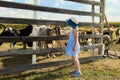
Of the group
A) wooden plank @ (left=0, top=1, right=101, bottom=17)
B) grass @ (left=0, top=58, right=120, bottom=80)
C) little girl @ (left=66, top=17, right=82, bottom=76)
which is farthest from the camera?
little girl @ (left=66, top=17, right=82, bottom=76)

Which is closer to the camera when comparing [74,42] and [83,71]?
[74,42]

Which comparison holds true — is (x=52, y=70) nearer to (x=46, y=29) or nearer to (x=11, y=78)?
(x=11, y=78)

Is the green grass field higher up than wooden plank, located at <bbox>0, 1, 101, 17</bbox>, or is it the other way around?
wooden plank, located at <bbox>0, 1, 101, 17</bbox>

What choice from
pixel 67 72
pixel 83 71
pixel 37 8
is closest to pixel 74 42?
pixel 67 72

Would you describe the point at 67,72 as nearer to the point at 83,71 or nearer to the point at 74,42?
the point at 83,71

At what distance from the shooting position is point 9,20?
22.7 ft

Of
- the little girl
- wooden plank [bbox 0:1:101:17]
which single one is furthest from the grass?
wooden plank [bbox 0:1:101:17]

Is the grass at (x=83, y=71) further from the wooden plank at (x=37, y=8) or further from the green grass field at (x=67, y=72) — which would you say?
the wooden plank at (x=37, y=8)

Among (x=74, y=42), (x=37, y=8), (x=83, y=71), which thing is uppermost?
(x=37, y=8)

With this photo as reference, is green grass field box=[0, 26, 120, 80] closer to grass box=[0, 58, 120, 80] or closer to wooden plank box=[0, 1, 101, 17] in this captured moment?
grass box=[0, 58, 120, 80]

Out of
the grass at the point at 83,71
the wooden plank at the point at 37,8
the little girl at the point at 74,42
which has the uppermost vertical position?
the wooden plank at the point at 37,8

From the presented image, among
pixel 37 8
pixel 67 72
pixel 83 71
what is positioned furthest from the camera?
pixel 83 71

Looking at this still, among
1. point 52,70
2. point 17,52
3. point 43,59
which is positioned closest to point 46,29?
point 43,59

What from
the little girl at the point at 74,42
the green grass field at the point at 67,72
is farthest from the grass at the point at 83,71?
the little girl at the point at 74,42
